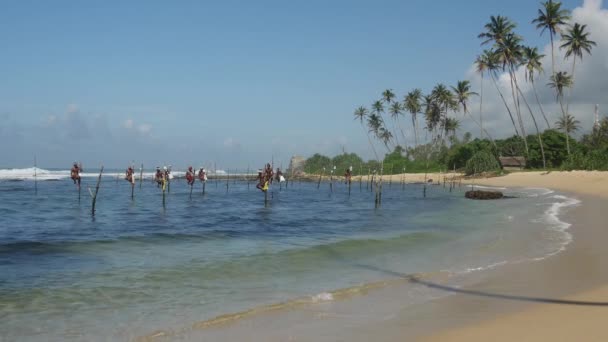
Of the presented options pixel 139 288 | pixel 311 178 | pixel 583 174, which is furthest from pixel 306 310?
pixel 311 178

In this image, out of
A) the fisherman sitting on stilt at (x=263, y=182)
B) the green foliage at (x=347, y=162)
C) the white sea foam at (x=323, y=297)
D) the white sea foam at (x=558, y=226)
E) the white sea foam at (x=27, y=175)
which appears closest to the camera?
the white sea foam at (x=323, y=297)

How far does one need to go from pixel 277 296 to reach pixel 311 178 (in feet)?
303

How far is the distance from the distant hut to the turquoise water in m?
49.1

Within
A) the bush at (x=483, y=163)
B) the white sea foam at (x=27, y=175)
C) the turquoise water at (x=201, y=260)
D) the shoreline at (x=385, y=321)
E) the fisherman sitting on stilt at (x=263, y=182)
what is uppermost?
the bush at (x=483, y=163)

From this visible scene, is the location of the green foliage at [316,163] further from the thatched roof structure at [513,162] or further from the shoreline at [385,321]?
the shoreline at [385,321]

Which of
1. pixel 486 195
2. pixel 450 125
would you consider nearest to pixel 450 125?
pixel 450 125

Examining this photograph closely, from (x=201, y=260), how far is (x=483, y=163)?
6499 cm

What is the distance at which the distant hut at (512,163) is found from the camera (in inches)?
2795

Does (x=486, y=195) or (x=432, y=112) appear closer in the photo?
(x=486, y=195)

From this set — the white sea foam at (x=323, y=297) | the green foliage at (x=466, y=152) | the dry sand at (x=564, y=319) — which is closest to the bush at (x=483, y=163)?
the green foliage at (x=466, y=152)

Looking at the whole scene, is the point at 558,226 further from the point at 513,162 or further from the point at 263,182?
the point at 513,162

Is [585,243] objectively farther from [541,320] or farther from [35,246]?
[35,246]

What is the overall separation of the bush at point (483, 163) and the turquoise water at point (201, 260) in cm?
4746

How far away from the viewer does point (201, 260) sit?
45.2 ft
